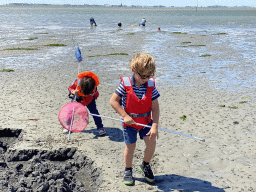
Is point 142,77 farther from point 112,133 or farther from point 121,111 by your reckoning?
point 112,133

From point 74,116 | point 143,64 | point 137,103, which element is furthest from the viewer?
point 74,116

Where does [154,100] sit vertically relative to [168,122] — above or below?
above

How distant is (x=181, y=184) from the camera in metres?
3.32

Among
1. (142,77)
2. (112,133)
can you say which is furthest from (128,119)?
(112,133)

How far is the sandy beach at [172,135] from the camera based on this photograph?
3.46 meters

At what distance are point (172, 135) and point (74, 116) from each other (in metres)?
1.77

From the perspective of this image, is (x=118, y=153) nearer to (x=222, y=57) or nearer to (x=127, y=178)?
(x=127, y=178)

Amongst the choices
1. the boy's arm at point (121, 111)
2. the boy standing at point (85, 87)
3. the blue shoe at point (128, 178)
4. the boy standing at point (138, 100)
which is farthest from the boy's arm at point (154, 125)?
the boy standing at point (85, 87)

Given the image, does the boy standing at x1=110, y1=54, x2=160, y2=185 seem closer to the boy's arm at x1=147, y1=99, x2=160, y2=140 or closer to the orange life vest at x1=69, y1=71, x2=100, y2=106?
the boy's arm at x1=147, y1=99, x2=160, y2=140

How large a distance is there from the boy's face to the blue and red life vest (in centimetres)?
8

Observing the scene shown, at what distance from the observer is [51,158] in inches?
159

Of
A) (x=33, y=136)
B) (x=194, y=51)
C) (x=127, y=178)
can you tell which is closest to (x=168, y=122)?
(x=127, y=178)

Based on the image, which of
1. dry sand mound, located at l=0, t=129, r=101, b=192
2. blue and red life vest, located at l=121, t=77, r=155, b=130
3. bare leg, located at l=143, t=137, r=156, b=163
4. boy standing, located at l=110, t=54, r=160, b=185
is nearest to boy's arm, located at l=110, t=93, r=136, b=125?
boy standing, located at l=110, t=54, r=160, b=185

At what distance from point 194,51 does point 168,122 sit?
367 inches
